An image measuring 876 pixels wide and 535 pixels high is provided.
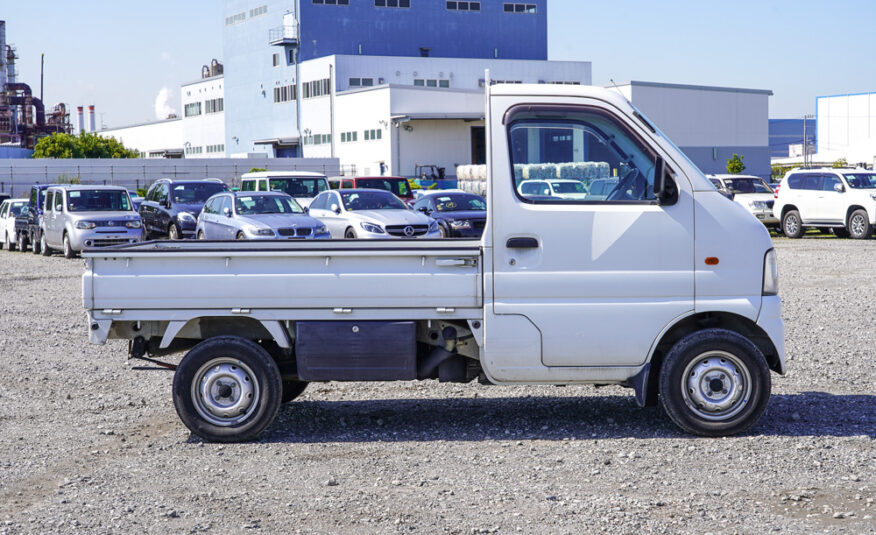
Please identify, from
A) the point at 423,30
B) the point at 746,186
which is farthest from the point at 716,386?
the point at 423,30

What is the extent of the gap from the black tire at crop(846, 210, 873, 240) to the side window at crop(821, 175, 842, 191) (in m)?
1.12

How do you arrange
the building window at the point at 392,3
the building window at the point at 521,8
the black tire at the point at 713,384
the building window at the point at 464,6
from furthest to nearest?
the building window at the point at 521,8 → the building window at the point at 464,6 → the building window at the point at 392,3 → the black tire at the point at 713,384

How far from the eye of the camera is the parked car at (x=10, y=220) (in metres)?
32.7

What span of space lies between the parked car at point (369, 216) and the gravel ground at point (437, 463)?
13.8m

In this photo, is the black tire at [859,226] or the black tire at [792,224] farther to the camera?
the black tire at [792,224]

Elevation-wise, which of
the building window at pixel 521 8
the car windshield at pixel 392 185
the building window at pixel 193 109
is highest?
the building window at pixel 521 8

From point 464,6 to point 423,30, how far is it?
4.45m

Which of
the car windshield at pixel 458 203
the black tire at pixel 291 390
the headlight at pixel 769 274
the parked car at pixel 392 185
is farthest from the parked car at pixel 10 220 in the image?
the headlight at pixel 769 274

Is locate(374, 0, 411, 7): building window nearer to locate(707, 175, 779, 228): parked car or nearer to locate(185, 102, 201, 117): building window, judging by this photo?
locate(185, 102, 201, 117): building window

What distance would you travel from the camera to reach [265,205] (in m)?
24.5

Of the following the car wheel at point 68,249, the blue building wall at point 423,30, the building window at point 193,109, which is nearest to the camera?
the car wheel at point 68,249

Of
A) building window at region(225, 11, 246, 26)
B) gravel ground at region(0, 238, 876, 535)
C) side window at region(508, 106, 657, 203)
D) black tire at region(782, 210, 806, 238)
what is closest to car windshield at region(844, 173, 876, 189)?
black tire at region(782, 210, 806, 238)

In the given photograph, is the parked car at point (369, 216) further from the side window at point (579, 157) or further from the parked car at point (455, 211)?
the side window at point (579, 157)

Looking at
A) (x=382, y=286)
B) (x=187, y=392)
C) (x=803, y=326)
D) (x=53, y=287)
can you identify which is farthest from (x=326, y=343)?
(x=53, y=287)
